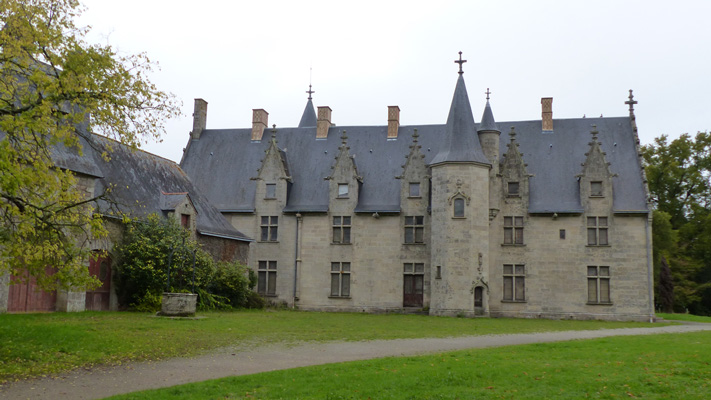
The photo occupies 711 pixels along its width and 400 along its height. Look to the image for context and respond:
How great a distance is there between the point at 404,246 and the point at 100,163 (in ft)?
50.8

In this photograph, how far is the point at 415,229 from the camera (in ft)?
113

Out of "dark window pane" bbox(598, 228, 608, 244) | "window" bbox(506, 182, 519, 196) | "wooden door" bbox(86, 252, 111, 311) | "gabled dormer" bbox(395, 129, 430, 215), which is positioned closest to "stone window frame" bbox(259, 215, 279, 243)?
"gabled dormer" bbox(395, 129, 430, 215)

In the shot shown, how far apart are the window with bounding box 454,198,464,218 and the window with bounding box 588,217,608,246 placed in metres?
6.58

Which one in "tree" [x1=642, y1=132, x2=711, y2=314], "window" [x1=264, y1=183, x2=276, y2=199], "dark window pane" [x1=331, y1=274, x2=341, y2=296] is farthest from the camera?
"tree" [x1=642, y1=132, x2=711, y2=314]

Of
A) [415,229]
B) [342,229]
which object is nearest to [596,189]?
[415,229]

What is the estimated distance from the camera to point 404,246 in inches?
1352

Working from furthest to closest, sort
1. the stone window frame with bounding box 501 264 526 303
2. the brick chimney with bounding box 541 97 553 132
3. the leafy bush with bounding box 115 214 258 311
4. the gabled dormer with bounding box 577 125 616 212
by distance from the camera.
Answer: the brick chimney with bounding box 541 97 553 132 → the stone window frame with bounding box 501 264 526 303 → the gabled dormer with bounding box 577 125 616 212 → the leafy bush with bounding box 115 214 258 311

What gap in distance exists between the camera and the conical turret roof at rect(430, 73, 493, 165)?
32281mm

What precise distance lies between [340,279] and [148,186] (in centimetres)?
1116

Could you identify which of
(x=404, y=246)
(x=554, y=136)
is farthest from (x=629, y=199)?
(x=404, y=246)

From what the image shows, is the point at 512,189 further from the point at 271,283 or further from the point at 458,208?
the point at 271,283

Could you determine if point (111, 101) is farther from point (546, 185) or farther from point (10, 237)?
point (546, 185)

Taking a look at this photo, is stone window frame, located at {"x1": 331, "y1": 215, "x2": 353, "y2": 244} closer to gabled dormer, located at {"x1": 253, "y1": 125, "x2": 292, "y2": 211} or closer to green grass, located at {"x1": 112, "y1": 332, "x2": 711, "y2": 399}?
gabled dormer, located at {"x1": 253, "y1": 125, "x2": 292, "y2": 211}

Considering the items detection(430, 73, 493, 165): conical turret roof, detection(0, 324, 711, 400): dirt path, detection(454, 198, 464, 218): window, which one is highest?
detection(430, 73, 493, 165): conical turret roof
